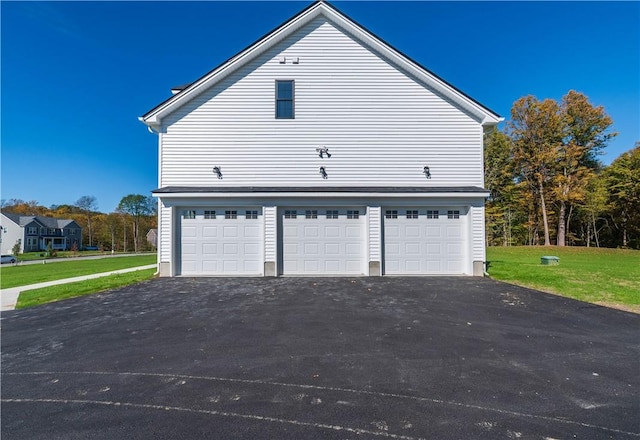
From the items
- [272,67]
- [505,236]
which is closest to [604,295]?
[272,67]

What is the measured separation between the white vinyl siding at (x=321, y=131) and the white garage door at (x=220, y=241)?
123 cm

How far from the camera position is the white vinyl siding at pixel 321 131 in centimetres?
1118

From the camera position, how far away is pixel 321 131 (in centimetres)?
1130

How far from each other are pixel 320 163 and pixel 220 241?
4.63m

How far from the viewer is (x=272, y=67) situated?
451 inches

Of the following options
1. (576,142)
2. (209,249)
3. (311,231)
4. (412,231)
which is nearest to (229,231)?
(209,249)

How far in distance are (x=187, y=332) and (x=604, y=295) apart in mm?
9841

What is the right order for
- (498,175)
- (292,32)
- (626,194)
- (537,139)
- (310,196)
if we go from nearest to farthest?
1. (310,196)
2. (292,32)
3. (626,194)
4. (537,139)
5. (498,175)

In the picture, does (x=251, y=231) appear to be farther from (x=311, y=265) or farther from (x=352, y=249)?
(x=352, y=249)

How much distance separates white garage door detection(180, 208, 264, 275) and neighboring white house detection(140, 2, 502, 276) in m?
0.04

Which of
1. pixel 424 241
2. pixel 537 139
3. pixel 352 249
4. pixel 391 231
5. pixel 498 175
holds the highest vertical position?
pixel 537 139

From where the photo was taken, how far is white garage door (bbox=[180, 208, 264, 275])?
10797 millimetres

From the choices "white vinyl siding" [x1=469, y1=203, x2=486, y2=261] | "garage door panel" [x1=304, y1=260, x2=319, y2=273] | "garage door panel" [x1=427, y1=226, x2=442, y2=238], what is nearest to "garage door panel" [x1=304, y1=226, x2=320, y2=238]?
"garage door panel" [x1=304, y1=260, x2=319, y2=273]

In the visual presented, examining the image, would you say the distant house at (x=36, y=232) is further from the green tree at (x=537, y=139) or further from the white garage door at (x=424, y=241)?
the green tree at (x=537, y=139)
